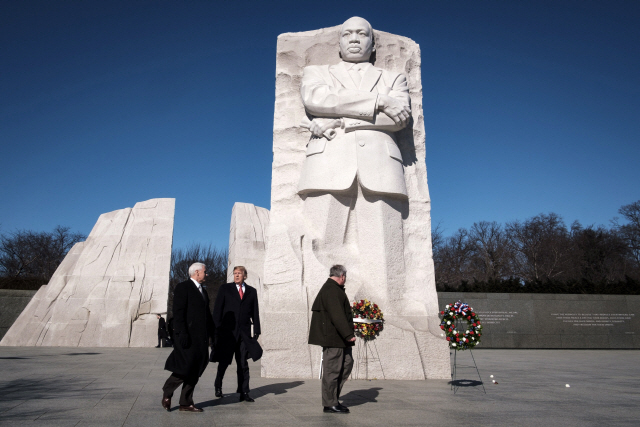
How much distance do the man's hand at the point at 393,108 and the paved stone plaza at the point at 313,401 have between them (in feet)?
11.7

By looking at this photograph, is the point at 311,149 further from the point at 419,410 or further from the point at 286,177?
the point at 419,410

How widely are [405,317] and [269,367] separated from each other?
198cm

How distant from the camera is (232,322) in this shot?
192 inches

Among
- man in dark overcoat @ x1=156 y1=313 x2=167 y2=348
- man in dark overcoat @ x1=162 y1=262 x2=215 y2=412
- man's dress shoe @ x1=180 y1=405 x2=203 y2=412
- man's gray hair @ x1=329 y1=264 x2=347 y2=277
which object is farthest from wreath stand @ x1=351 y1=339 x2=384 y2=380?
man in dark overcoat @ x1=156 y1=313 x2=167 y2=348

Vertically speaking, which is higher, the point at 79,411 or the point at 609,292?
A: the point at 609,292

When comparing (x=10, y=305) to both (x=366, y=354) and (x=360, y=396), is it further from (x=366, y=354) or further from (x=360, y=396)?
(x=360, y=396)

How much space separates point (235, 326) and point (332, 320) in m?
1.29

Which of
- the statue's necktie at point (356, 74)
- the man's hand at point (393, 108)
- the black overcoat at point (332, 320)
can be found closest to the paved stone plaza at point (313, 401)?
the black overcoat at point (332, 320)

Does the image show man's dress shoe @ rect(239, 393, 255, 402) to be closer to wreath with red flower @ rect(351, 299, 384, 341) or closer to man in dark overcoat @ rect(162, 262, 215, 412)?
man in dark overcoat @ rect(162, 262, 215, 412)

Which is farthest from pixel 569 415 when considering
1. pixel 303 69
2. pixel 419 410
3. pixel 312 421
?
pixel 303 69

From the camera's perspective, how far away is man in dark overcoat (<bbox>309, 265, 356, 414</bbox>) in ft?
12.8

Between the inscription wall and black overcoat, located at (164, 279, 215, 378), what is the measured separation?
1089 centimetres

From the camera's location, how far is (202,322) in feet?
13.6

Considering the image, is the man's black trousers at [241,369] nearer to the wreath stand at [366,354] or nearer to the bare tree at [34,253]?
the wreath stand at [366,354]
